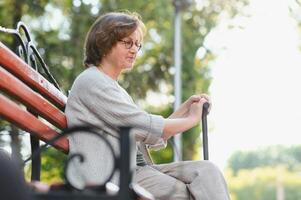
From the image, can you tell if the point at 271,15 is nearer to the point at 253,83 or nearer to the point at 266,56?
A: the point at 266,56

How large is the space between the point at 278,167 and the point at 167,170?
30.4 m

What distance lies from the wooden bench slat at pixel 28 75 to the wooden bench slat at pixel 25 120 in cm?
20

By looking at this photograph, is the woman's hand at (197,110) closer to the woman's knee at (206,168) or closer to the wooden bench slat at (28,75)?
the woman's knee at (206,168)

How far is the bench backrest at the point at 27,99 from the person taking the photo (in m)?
2.57

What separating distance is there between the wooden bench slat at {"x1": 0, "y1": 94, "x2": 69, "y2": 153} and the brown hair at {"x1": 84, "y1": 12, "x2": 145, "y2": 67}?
1.41ft

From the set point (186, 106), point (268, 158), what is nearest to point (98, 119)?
point (186, 106)

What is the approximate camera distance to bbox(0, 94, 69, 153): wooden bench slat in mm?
2488

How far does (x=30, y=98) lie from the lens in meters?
2.85

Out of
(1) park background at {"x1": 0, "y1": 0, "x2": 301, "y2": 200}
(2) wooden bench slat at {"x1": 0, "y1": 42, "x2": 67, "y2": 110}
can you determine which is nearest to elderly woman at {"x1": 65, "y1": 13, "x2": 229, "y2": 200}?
(2) wooden bench slat at {"x1": 0, "y1": 42, "x2": 67, "y2": 110}

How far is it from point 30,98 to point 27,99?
0.03 meters

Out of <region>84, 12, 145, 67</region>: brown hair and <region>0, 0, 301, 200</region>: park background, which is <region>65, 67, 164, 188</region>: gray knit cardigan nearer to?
<region>84, 12, 145, 67</region>: brown hair

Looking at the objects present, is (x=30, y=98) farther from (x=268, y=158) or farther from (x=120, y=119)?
(x=268, y=158)

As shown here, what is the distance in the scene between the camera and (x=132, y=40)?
10.4 feet

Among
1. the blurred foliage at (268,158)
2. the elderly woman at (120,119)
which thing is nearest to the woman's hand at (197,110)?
the elderly woman at (120,119)
